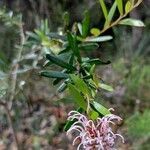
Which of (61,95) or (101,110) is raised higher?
(101,110)

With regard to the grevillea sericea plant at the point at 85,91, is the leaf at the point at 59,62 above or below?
above

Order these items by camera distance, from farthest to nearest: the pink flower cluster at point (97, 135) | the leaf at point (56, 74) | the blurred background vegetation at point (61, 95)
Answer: the blurred background vegetation at point (61, 95) → the leaf at point (56, 74) → the pink flower cluster at point (97, 135)

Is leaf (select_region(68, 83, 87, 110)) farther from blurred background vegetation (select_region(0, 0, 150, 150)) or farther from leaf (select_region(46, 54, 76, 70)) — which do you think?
blurred background vegetation (select_region(0, 0, 150, 150))

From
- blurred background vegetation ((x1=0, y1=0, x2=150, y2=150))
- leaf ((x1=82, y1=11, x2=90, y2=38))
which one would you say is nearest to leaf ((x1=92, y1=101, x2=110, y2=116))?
leaf ((x1=82, y1=11, x2=90, y2=38))

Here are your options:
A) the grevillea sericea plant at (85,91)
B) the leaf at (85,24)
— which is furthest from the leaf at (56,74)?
the leaf at (85,24)

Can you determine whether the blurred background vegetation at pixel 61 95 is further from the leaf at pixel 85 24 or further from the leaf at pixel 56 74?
the leaf at pixel 56 74

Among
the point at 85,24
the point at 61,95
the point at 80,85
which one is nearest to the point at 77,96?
the point at 80,85

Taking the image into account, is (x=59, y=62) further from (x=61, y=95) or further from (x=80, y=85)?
(x=61, y=95)

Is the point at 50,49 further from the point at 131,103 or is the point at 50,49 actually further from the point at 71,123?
the point at 131,103

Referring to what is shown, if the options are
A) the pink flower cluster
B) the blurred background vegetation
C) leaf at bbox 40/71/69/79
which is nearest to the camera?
the pink flower cluster

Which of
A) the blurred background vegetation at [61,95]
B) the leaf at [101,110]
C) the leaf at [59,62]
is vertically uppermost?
the leaf at [59,62]

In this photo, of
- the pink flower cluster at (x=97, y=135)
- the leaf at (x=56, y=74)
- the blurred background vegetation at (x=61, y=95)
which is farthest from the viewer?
the blurred background vegetation at (x=61, y=95)
